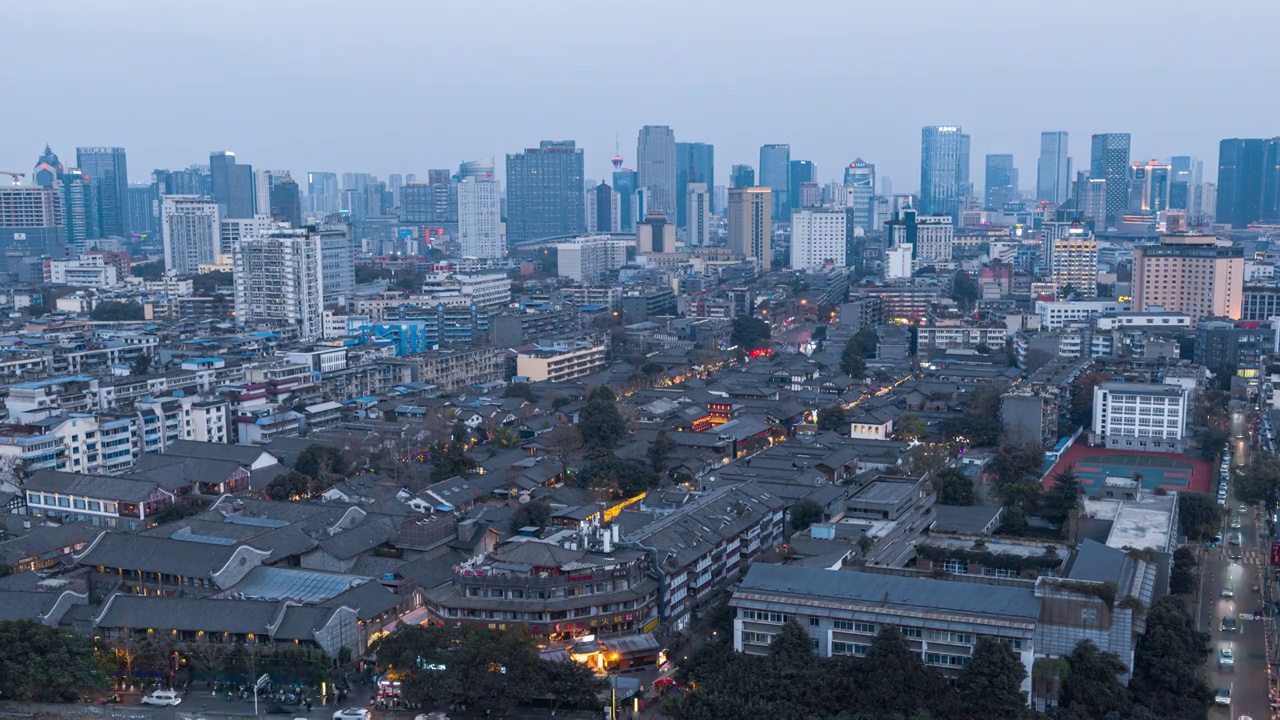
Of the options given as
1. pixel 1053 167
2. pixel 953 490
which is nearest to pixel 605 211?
pixel 1053 167

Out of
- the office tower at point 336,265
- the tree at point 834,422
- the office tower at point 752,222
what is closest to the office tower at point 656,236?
the office tower at point 752,222

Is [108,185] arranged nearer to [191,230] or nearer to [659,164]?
[191,230]

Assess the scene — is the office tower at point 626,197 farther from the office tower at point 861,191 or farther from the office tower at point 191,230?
the office tower at point 191,230

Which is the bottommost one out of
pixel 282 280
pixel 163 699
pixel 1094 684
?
pixel 163 699

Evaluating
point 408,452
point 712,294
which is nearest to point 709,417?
point 408,452

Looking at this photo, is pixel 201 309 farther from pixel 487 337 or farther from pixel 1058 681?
pixel 1058 681

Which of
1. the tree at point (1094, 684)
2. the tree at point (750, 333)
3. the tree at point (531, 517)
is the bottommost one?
the tree at point (1094, 684)
